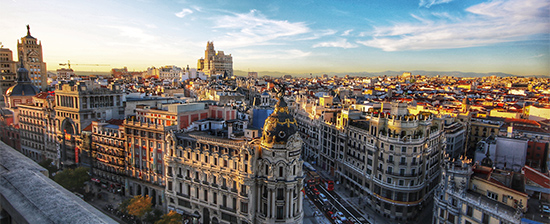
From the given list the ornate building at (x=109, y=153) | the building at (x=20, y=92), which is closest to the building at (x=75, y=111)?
the ornate building at (x=109, y=153)

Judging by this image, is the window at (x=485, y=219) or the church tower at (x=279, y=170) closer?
the window at (x=485, y=219)

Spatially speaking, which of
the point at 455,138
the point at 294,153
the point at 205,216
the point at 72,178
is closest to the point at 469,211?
the point at 294,153

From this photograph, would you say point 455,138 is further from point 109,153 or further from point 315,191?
point 109,153

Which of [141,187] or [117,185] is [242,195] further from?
[117,185]

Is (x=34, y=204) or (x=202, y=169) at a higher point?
(x=34, y=204)

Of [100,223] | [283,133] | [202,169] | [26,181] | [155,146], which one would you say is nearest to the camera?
[100,223]

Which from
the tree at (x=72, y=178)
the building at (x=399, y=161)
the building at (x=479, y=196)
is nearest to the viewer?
the building at (x=479, y=196)

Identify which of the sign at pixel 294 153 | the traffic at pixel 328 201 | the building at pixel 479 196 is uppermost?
the sign at pixel 294 153

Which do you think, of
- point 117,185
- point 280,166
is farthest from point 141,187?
point 280,166

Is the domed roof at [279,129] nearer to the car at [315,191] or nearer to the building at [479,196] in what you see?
the building at [479,196]
